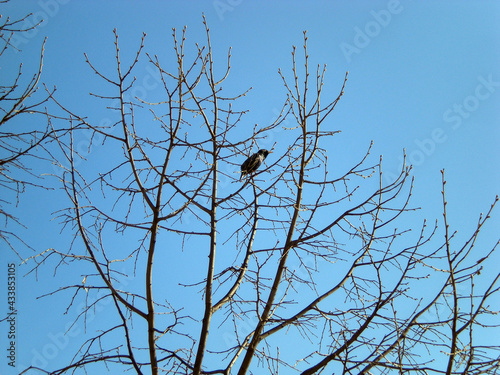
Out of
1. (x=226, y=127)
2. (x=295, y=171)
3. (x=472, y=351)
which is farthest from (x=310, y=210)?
(x=472, y=351)

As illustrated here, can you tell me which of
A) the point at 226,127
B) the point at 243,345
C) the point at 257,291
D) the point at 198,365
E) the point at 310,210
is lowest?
the point at 198,365

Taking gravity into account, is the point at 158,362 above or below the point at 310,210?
below

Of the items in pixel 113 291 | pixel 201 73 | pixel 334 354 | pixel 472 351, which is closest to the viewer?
pixel 472 351

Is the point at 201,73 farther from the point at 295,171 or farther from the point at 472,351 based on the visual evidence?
the point at 472,351

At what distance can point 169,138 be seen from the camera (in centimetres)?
291

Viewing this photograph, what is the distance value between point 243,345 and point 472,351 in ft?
4.02

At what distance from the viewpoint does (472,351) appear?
233cm

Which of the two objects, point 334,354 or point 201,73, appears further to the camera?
point 201,73

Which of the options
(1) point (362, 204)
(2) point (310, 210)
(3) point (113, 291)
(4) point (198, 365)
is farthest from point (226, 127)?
(4) point (198, 365)

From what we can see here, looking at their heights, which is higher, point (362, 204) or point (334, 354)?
point (362, 204)

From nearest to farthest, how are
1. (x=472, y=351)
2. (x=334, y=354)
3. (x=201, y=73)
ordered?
1. (x=472, y=351)
2. (x=334, y=354)
3. (x=201, y=73)

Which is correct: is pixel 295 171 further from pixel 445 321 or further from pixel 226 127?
pixel 445 321

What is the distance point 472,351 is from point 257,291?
118 centimetres

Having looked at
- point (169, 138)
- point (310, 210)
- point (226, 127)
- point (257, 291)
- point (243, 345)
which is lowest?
point (243, 345)
